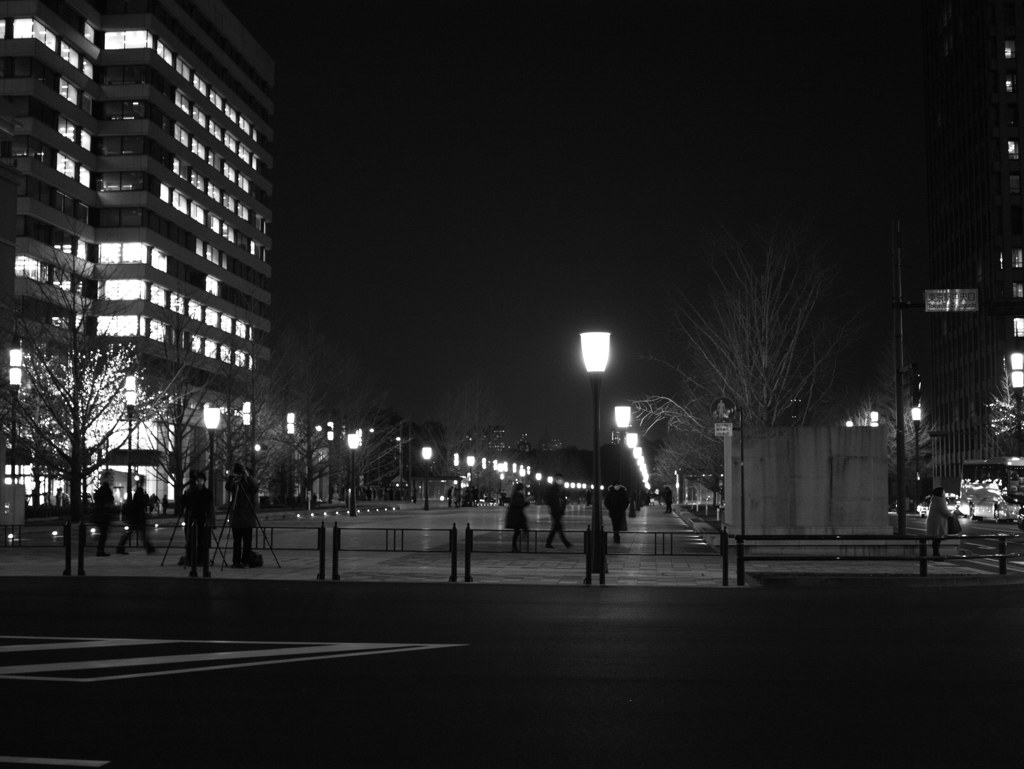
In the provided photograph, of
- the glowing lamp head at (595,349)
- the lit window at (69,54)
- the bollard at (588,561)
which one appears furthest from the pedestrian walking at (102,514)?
the lit window at (69,54)

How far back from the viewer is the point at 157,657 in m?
11.2

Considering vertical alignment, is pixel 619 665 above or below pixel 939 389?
below

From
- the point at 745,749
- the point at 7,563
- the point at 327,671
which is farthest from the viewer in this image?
the point at 7,563

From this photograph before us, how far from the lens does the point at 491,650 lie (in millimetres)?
11820

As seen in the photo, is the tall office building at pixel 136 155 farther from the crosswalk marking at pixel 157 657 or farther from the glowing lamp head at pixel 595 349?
the crosswalk marking at pixel 157 657

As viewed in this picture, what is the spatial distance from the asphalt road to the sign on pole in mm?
12780

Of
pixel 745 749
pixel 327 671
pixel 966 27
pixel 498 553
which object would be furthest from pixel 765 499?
pixel 966 27

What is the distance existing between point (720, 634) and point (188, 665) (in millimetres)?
5901

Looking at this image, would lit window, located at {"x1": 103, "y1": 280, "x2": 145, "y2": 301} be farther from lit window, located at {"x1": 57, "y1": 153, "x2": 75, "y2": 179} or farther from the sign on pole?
the sign on pole

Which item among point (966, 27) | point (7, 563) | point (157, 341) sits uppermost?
point (966, 27)

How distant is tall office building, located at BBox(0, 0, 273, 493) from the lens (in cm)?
8106

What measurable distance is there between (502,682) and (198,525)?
13.5 m

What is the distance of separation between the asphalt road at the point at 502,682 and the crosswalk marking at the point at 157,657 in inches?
1.8

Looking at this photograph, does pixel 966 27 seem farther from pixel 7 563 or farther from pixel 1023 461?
pixel 7 563
